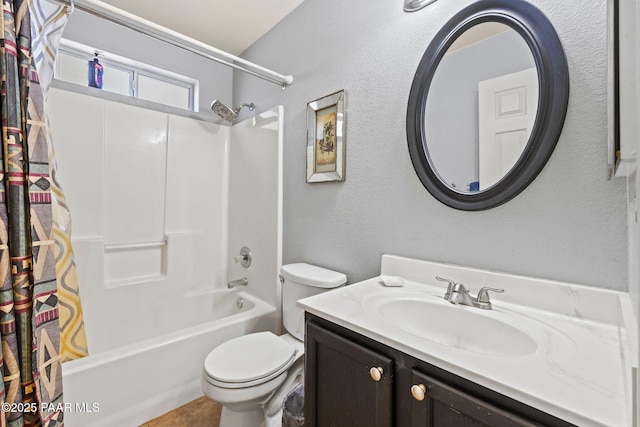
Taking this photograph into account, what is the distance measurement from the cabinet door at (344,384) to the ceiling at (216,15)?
199cm

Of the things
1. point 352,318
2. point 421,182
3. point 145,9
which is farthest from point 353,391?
point 145,9

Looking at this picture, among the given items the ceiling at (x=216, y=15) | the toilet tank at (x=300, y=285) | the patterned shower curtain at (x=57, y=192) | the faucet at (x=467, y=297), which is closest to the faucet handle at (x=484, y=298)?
the faucet at (x=467, y=297)

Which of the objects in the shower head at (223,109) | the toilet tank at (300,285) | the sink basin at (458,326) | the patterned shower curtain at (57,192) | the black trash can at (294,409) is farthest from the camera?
the shower head at (223,109)

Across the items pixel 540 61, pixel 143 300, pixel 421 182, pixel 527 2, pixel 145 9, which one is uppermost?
pixel 145 9

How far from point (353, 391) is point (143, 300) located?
182cm

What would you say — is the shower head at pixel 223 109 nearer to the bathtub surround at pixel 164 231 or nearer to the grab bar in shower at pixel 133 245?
the bathtub surround at pixel 164 231

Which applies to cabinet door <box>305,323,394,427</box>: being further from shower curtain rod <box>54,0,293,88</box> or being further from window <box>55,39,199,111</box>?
window <box>55,39,199,111</box>

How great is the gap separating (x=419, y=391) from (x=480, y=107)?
38.3 inches

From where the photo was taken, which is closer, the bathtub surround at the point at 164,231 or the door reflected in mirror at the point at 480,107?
the door reflected in mirror at the point at 480,107

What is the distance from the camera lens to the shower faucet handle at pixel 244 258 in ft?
7.13

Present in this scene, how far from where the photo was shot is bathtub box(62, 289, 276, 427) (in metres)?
1.26

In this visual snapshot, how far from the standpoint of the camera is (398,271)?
4.15 ft

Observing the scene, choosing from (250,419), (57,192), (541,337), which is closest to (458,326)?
(541,337)

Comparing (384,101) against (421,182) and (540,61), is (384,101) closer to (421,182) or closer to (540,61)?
(421,182)
